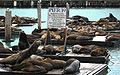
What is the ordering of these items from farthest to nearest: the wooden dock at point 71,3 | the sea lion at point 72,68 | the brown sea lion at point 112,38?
1. the wooden dock at point 71,3
2. the brown sea lion at point 112,38
3. the sea lion at point 72,68

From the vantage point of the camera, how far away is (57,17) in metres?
11.9

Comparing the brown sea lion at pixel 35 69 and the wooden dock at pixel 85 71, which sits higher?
the brown sea lion at pixel 35 69

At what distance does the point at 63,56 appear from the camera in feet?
37.3

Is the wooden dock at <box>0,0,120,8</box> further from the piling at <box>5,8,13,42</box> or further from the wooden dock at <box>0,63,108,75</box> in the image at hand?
the wooden dock at <box>0,63,108,75</box>

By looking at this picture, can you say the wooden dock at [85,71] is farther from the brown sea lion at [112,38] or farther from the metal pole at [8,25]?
the metal pole at [8,25]

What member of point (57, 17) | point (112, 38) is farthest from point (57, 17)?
point (112, 38)

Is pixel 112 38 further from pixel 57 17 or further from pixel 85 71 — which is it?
pixel 85 71

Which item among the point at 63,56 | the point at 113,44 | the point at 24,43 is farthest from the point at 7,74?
the point at 113,44

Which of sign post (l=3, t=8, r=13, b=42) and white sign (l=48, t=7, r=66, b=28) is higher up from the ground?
white sign (l=48, t=7, r=66, b=28)

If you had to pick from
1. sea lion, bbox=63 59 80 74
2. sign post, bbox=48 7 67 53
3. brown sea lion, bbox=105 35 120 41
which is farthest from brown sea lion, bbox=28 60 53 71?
brown sea lion, bbox=105 35 120 41

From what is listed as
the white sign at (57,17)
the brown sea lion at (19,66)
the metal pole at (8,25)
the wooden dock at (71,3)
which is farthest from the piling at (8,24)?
the wooden dock at (71,3)

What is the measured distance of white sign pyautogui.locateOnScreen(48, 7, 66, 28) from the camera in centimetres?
1188

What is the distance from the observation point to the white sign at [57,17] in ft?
39.0

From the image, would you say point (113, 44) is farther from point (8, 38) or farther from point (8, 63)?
point (8, 63)
